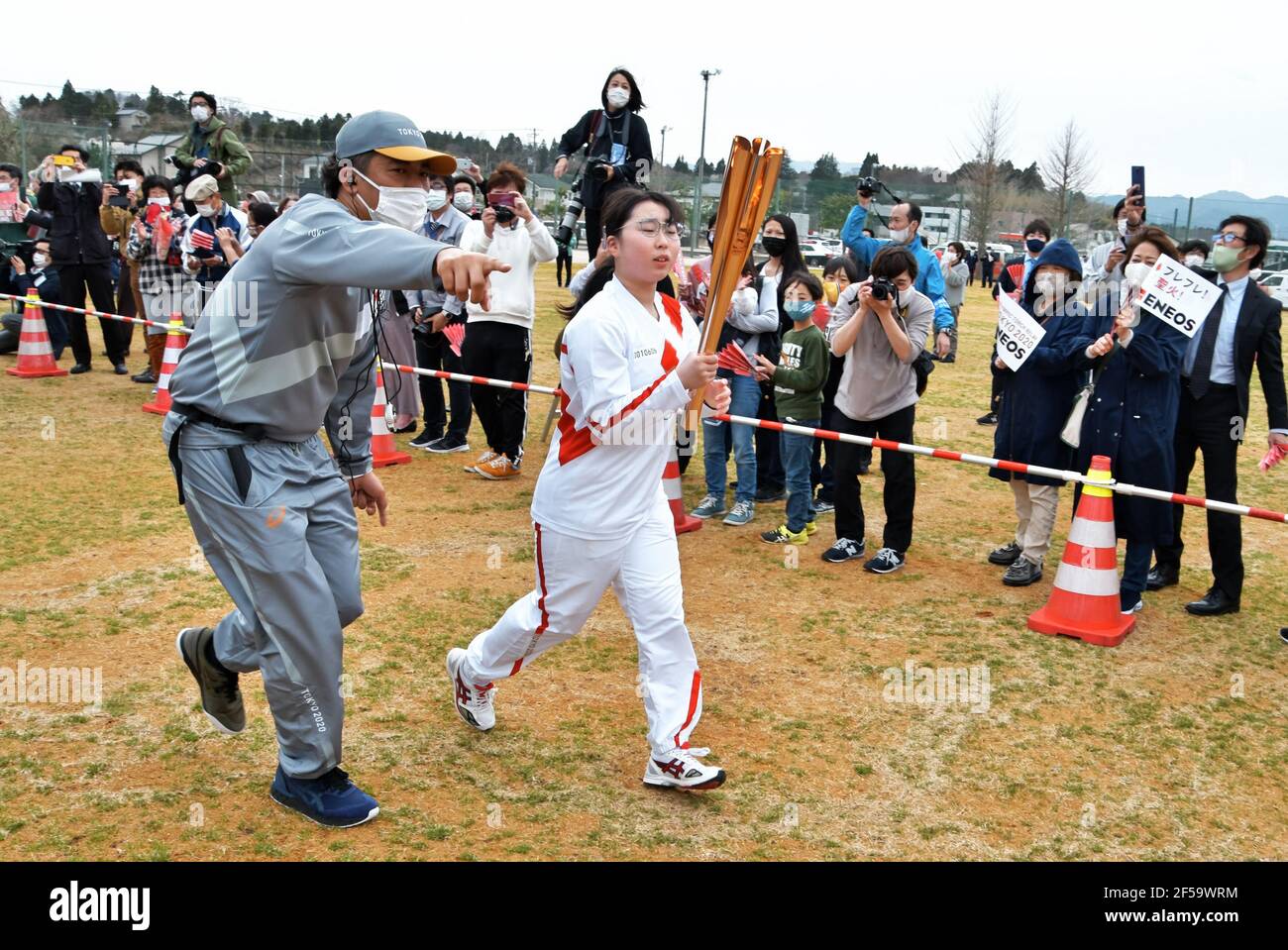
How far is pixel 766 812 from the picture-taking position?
405 centimetres

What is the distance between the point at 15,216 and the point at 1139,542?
16.7 metres

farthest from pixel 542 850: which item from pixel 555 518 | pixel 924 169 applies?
pixel 924 169

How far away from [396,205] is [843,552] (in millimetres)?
4348

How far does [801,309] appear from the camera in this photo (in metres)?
7.48

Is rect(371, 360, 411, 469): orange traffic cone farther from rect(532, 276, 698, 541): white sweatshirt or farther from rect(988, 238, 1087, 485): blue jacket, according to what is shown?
rect(532, 276, 698, 541): white sweatshirt

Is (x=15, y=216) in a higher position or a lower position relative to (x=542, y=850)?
higher

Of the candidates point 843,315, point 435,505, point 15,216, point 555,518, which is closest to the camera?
point 555,518

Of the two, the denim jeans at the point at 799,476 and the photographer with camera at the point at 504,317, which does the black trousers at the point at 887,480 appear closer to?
the denim jeans at the point at 799,476

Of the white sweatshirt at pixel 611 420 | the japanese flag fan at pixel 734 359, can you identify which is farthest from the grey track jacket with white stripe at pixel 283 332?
the japanese flag fan at pixel 734 359

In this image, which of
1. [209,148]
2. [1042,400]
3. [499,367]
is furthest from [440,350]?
[1042,400]

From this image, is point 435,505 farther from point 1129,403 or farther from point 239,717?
point 1129,403

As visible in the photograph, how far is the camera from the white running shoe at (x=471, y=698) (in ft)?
14.7

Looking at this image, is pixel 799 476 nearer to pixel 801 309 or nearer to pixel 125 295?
pixel 801 309

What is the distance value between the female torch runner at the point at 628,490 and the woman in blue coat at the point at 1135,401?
130 inches
